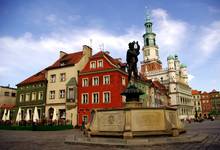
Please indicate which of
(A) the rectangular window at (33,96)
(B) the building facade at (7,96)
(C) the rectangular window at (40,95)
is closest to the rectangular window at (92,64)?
(C) the rectangular window at (40,95)

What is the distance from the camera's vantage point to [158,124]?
45.5ft

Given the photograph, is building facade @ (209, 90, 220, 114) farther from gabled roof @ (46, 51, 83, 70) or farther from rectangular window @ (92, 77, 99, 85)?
rectangular window @ (92, 77, 99, 85)

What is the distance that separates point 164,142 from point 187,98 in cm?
9759

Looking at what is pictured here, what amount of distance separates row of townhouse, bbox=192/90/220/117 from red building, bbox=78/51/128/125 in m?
114

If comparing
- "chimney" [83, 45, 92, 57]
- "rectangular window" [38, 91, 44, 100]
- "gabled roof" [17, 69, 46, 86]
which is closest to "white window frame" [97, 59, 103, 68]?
"chimney" [83, 45, 92, 57]

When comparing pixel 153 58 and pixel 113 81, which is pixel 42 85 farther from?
pixel 153 58

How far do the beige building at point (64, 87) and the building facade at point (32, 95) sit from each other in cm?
141

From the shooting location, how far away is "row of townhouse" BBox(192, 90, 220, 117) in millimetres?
135625

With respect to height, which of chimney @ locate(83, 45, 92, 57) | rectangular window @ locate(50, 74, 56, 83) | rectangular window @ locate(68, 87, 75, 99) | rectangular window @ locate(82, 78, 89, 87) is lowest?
rectangular window @ locate(68, 87, 75, 99)

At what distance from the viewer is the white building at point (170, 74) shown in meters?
92.3

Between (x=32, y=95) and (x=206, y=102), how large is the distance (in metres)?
124

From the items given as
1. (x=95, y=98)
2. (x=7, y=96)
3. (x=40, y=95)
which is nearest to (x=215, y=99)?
(x=95, y=98)

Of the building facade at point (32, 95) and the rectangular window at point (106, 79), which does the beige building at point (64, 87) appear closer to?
the building facade at point (32, 95)

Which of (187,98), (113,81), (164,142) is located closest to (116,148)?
(164,142)
